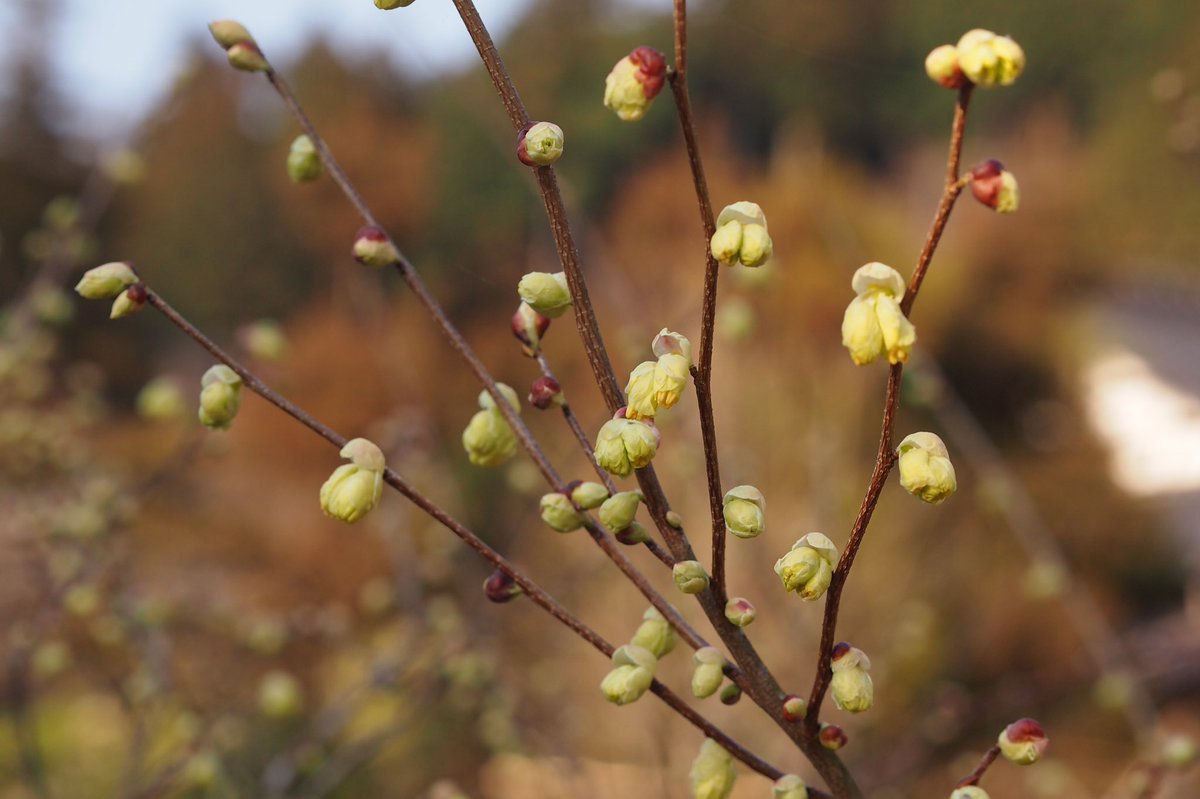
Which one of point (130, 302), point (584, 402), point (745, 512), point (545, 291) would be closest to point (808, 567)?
point (745, 512)

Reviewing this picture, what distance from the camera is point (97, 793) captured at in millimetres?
1979

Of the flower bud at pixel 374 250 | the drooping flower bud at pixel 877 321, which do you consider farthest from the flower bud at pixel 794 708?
the flower bud at pixel 374 250

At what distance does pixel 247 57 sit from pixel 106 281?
110 millimetres

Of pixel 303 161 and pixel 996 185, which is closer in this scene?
pixel 996 185

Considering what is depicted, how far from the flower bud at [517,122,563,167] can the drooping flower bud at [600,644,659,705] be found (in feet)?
0.52

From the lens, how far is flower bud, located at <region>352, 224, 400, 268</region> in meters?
0.38

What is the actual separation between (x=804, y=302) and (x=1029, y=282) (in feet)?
5.33

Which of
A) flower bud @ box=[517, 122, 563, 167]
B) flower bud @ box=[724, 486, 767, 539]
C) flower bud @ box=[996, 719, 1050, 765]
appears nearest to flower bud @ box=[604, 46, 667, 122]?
flower bud @ box=[517, 122, 563, 167]

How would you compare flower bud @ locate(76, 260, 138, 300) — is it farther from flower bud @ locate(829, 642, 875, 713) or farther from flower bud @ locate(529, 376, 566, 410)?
flower bud @ locate(829, 642, 875, 713)

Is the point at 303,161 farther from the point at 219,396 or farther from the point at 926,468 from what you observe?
the point at 926,468

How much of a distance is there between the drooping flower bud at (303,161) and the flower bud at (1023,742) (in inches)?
13.8

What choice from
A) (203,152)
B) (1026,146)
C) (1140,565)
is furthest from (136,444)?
(1026,146)

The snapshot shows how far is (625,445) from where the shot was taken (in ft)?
0.97

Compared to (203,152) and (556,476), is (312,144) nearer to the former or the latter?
(556,476)
